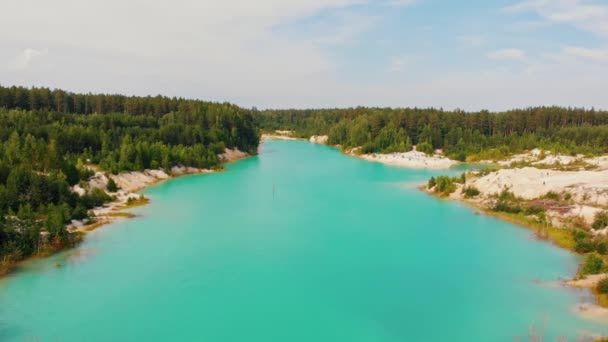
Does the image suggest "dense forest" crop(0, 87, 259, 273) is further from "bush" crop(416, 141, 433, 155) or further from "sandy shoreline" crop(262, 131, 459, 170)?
"bush" crop(416, 141, 433, 155)

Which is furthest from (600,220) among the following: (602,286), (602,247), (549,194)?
(602,286)

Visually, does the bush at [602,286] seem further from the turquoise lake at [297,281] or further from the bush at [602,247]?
the bush at [602,247]

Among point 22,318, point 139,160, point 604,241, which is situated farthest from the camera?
point 139,160

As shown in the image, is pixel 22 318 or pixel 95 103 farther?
pixel 95 103

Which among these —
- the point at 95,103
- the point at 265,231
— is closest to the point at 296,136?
the point at 95,103

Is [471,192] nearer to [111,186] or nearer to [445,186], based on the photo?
[445,186]

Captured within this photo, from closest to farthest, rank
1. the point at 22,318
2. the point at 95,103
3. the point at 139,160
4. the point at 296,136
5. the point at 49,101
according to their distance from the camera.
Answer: the point at 22,318 → the point at 139,160 → the point at 49,101 → the point at 95,103 → the point at 296,136

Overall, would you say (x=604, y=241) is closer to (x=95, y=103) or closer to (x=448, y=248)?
(x=448, y=248)
